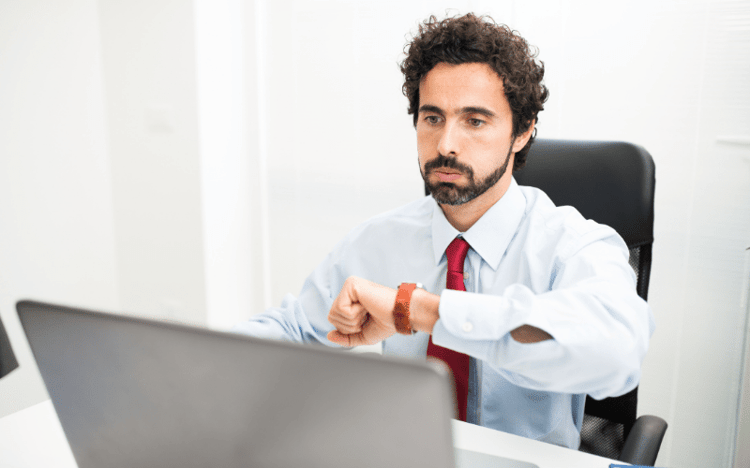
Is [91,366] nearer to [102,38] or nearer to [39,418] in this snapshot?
[39,418]

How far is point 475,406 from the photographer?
1.09 m

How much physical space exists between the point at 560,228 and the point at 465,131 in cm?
27

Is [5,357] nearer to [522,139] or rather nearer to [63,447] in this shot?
[63,447]

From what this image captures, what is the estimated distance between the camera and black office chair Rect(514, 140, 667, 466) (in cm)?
116

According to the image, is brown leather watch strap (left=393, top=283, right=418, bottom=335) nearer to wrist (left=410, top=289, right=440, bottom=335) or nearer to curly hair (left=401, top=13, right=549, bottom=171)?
wrist (left=410, top=289, right=440, bottom=335)

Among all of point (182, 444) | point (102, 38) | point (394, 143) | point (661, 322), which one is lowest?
point (661, 322)

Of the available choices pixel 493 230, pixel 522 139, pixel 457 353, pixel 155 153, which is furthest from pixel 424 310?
pixel 155 153

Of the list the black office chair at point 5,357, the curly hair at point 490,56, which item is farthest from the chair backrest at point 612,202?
the black office chair at point 5,357

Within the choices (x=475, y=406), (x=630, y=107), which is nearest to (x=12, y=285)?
(x=475, y=406)

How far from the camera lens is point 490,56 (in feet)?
3.81

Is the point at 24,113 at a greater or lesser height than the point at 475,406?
greater

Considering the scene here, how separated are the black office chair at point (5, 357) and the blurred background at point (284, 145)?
110 cm

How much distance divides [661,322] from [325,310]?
4.00 ft

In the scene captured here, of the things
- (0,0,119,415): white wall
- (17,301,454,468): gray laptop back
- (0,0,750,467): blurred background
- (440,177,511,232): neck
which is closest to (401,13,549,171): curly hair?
(440,177,511,232): neck
